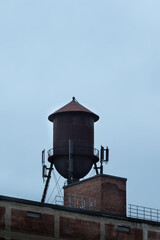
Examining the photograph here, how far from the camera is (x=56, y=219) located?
46.5m

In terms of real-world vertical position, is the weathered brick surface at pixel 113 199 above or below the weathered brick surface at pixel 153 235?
above

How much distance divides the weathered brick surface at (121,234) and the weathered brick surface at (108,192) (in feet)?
6.10

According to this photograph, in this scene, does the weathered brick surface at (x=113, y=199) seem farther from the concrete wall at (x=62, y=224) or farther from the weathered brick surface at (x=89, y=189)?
the concrete wall at (x=62, y=224)

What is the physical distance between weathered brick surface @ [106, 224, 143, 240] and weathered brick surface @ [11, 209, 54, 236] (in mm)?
4658

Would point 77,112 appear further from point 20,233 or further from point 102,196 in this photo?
point 20,233

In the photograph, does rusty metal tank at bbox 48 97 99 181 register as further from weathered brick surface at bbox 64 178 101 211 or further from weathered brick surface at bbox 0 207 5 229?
weathered brick surface at bbox 0 207 5 229

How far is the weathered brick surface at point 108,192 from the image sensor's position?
165ft

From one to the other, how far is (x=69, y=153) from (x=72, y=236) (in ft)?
33.8

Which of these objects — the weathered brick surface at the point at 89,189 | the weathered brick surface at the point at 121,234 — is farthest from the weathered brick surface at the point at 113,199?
the weathered brick surface at the point at 121,234

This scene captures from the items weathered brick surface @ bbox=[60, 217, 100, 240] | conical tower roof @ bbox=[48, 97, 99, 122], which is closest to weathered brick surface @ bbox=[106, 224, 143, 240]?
weathered brick surface @ bbox=[60, 217, 100, 240]

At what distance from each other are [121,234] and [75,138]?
36.0 feet

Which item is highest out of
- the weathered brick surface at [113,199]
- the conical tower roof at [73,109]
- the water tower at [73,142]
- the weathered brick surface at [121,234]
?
→ the conical tower roof at [73,109]

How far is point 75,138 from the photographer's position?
2232 inches

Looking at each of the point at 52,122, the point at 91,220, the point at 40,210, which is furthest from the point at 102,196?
the point at 52,122
